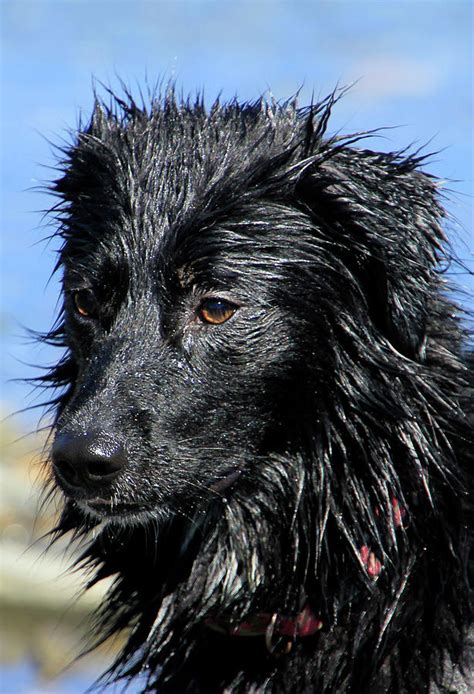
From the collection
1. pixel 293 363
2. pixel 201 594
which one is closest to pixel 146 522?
pixel 201 594

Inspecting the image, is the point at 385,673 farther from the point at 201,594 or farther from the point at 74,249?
the point at 74,249

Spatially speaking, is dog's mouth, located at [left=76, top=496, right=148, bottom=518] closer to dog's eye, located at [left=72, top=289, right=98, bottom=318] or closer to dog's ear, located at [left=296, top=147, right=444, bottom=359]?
dog's eye, located at [left=72, top=289, right=98, bottom=318]

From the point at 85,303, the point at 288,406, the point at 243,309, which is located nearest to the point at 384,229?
the point at 243,309

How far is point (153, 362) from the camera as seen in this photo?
3.38 metres

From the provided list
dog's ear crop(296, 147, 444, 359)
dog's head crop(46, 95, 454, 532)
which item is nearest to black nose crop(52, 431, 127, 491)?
dog's head crop(46, 95, 454, 532)

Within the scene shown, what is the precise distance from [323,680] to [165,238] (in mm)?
1368

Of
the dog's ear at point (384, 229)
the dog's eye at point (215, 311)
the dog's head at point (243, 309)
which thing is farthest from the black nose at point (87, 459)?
the dog's ear at point (384, 229)

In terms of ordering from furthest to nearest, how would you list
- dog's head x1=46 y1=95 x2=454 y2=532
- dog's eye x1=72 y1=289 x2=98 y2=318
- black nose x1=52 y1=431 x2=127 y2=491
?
dog's eye x1=72 y1=289 x2=98 y2=318 → dog's head x1=46 y1=95 x2=454 y2=532 → black nose x1=52 y1=431 x2=127 y2=491

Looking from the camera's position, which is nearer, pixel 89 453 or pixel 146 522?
pixel 89 453

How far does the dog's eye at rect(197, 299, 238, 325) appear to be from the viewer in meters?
3.42

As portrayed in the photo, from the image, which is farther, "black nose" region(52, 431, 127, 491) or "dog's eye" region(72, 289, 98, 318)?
"dog's eye" region(72, 289, 98, 318)

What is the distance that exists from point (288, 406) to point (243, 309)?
318mm

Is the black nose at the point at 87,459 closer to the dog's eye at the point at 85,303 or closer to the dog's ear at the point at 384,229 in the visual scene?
the dog's eye at the point at 85,303

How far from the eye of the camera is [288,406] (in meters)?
3.48
